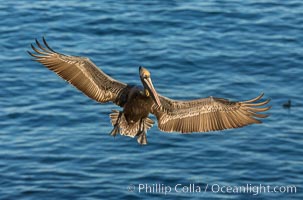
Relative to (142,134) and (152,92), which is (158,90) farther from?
(152,92)

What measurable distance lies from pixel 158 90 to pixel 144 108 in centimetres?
866

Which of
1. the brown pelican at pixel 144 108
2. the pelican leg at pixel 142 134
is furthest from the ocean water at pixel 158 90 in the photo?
the brown pelican at pixel 144 108

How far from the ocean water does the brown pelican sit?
548cm

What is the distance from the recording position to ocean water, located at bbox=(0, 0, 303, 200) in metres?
21.5

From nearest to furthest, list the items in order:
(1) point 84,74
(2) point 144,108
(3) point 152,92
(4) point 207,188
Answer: (3) point 152,92
(2) point 144,108
(1) point 84,74
(4) point 207,188

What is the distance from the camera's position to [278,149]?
22.2 meters

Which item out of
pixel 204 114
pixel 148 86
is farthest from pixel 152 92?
pixel 204 114

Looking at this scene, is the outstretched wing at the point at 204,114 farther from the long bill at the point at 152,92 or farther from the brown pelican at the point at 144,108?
the long bill at the point at 152,92

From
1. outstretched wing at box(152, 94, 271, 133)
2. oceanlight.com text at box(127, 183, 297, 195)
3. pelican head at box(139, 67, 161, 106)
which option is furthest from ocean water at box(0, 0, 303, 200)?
pelican head at box(139, 67, 161, 106)

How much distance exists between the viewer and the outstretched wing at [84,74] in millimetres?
15727

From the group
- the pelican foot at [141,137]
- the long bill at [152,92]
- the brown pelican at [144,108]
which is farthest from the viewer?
the pelican foot at [141,137]

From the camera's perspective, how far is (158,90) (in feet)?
78.7

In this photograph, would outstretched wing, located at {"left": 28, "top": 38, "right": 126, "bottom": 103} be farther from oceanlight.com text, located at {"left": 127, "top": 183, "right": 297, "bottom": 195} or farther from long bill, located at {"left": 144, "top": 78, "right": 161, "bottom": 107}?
oceanlight.com text, located at {"left": 127, "top": 183, "right": 297, "bottom": 195}

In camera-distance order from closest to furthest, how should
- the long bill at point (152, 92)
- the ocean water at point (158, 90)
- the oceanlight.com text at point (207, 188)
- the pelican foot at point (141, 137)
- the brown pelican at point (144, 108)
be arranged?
Answer: the long bill at point (152, 92), the brown pelican at point (144, 108), the pelican foot at point (141, 137), the oceanlight.com text at point (207, 188), the ocean water at point (158, 90)
